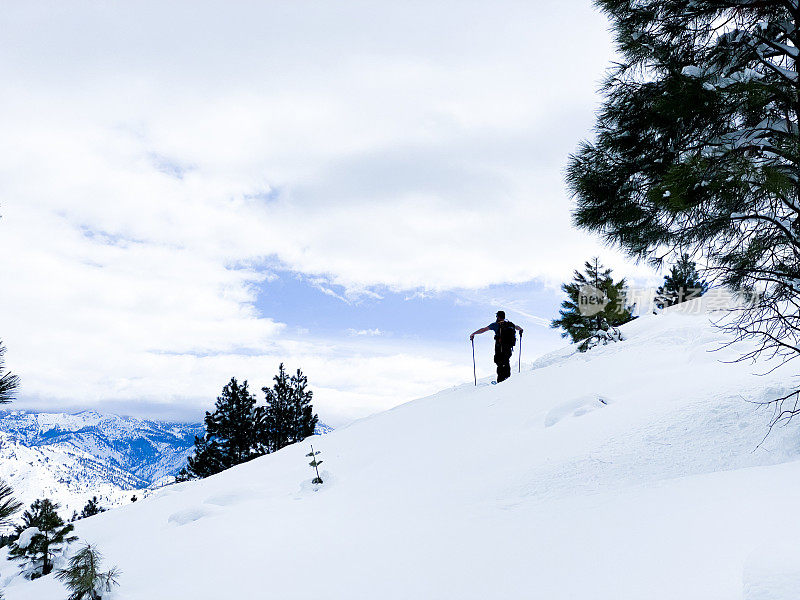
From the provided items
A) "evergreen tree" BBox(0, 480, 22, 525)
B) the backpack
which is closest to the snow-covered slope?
"evergreen tree" BBox(0, 480, 22, 525)

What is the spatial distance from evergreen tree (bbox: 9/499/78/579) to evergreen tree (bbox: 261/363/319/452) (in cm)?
2047

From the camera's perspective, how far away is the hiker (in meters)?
12.2

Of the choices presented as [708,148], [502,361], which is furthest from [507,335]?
[708,148]

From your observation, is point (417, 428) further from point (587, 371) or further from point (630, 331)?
point (630, 331)

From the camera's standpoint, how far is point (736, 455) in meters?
4.59

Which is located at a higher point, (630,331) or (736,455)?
(630,331)

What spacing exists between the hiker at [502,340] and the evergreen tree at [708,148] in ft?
18.3

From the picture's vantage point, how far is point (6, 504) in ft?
14.6

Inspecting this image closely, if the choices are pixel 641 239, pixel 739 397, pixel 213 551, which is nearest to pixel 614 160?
pixel 641 239

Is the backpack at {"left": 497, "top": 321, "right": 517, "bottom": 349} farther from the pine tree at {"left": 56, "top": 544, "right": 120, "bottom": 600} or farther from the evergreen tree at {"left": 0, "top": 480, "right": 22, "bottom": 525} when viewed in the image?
the evergreen tree at {"left": 0, "top": 480, "right": 22, "bottom": 525}

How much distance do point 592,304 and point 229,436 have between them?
22.4 meters

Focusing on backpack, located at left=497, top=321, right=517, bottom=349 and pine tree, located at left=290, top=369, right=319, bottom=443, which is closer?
backpack, located at left=497, top=321, right=517, bottom=349

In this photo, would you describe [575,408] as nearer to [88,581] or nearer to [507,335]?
[507,335]

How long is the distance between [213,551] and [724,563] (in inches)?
183
